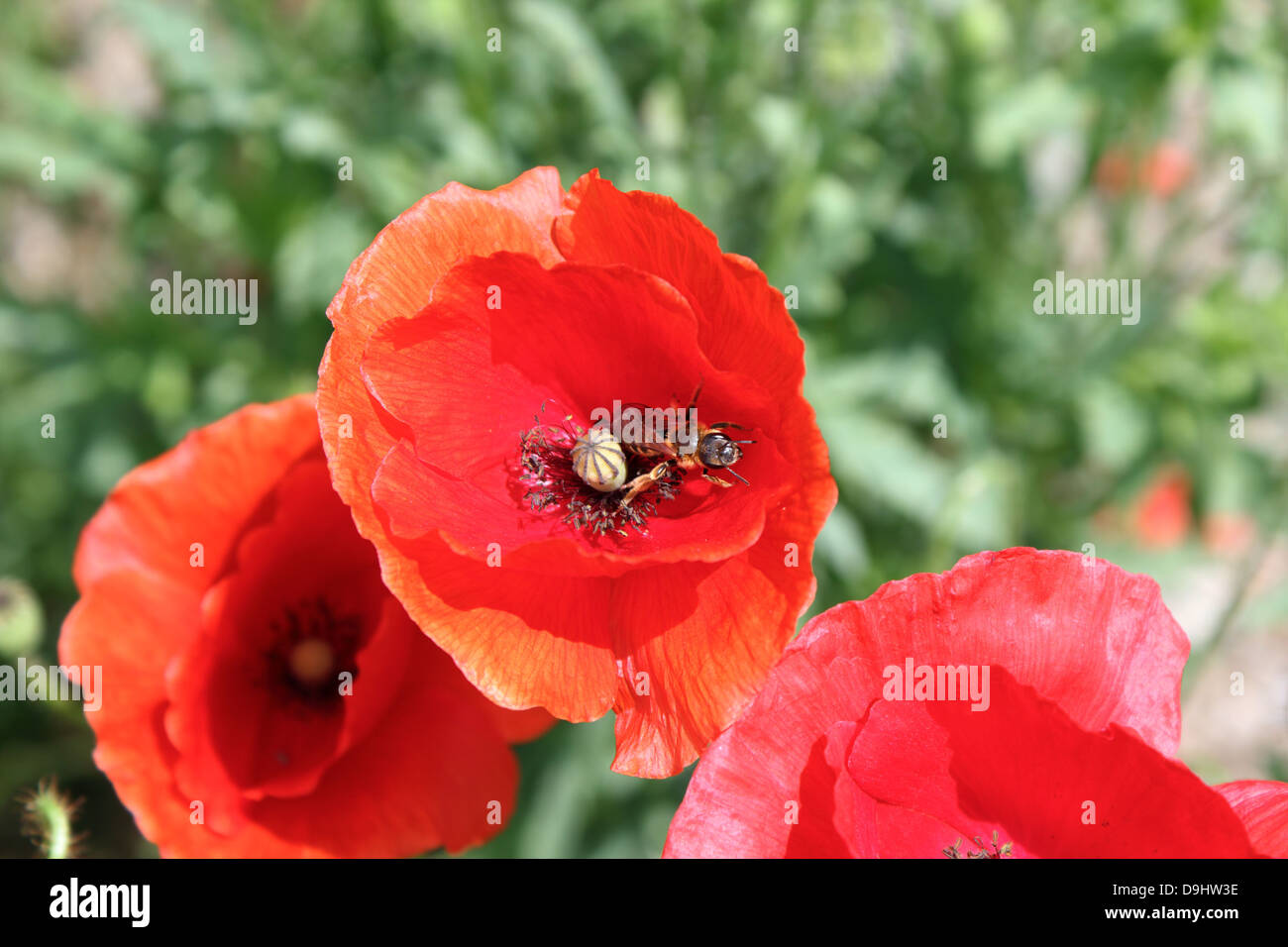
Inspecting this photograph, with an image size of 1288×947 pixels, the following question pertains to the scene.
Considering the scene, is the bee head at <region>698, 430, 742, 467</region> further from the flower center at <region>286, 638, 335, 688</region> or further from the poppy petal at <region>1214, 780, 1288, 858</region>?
the flower center at <region>286, 638, 335, 688</region>

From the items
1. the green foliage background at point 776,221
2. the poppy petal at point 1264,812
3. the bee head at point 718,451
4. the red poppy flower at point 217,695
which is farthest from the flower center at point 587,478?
the green foliage background at point 776,221

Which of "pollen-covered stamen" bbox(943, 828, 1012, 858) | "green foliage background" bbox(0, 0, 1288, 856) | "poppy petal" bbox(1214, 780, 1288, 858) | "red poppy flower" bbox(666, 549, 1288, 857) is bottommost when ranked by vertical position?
"pollen-covered stamen" bbox(943, 828, 1012, 858)

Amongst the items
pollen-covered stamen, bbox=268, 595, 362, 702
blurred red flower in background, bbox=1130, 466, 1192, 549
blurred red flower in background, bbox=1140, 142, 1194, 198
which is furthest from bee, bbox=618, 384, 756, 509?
blurred red flower in background, bbox=1140, 142, 1194, 198

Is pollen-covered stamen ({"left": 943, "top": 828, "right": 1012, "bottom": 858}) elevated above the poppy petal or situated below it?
below

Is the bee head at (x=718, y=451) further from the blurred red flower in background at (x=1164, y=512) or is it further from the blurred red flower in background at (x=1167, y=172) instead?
the blurred red flower in background at (x=1167, y=172)

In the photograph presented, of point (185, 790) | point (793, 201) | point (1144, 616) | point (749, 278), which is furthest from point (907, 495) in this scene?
point (185, 790)
